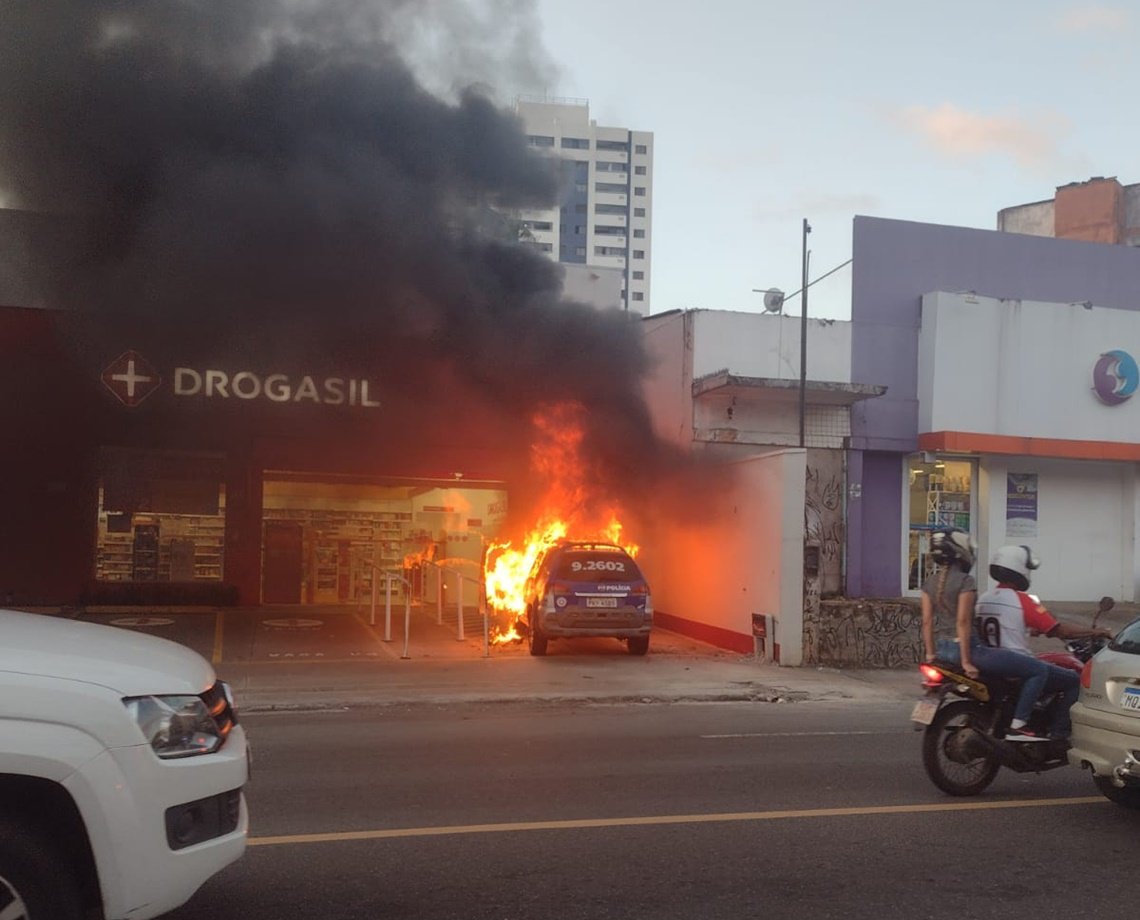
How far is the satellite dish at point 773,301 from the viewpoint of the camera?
797 inches

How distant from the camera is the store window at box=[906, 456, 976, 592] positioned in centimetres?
2016

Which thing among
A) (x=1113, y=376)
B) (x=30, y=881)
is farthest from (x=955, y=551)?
(x=1113, y=376)

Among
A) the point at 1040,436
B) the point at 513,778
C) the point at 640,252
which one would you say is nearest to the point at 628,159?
the point at 640,252

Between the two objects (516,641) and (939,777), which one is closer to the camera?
(939,777)

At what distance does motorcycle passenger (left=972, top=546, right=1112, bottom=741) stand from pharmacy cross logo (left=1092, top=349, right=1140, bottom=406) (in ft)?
50.9

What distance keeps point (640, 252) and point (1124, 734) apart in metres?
109

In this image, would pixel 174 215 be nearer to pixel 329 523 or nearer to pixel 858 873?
pixel 329 523

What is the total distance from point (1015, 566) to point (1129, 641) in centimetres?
77

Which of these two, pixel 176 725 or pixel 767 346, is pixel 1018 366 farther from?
pixel 176 725

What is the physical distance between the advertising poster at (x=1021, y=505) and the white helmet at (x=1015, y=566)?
49.4ft

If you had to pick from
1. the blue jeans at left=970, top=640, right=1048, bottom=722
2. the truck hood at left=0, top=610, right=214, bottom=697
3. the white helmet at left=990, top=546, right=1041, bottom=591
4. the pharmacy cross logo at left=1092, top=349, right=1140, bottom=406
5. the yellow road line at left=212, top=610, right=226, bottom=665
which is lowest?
the yellow road line at left=212, top=610, right=226, bottom=665

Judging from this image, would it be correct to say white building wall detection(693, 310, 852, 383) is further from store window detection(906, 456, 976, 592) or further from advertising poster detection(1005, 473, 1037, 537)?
advertising poster detection(1005, 473, 1037, 537)

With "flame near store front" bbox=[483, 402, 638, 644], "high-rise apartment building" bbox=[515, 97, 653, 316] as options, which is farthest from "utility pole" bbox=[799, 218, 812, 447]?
"high-rise apartment building" bbox=[515, 97, 653, 316]

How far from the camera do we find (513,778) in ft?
22.9
